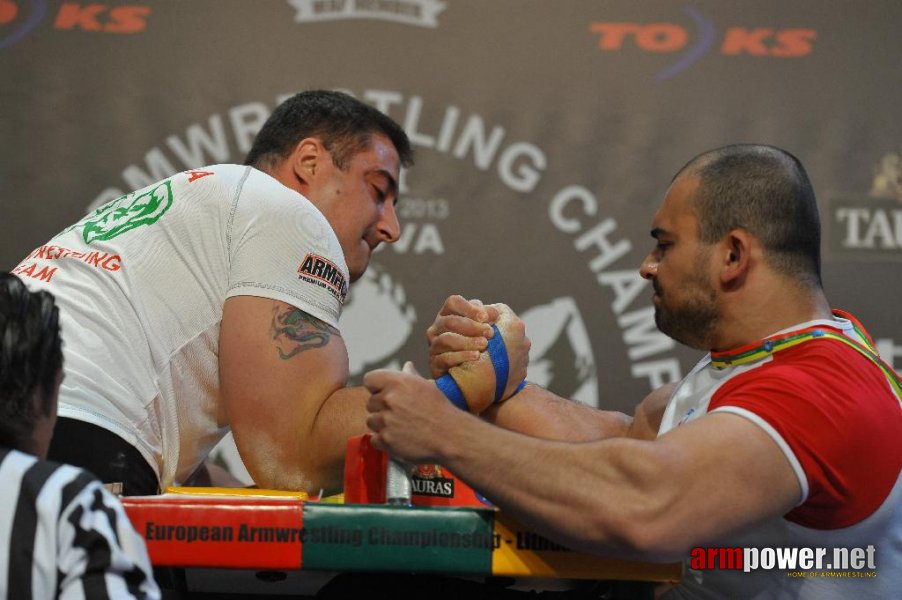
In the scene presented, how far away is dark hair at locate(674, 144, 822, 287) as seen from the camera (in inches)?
64.2

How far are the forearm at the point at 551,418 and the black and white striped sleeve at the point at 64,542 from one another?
1.13 meters

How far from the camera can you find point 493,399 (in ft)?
6.10

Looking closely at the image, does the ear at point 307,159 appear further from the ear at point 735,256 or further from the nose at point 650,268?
the ear at point 735,256

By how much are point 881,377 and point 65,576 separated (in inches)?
45.0

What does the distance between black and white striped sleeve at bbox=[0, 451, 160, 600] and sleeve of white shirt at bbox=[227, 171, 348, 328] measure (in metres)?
0.73

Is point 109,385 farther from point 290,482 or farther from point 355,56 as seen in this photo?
point 355,56

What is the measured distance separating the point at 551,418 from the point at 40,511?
1261 mm

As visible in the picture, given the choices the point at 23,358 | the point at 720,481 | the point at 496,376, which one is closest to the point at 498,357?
the point at 496,376

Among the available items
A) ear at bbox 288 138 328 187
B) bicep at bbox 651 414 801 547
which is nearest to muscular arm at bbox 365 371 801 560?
bicep at bbox 651 414 801 547

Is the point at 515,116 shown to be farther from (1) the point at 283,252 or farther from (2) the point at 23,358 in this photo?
(2) the point at 23,358

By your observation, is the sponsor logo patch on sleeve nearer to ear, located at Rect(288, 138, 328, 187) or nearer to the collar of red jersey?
ear, located at Rect(288, 138, 328, 187)

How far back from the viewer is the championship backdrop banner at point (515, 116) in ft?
10.1

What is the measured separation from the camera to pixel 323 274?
173cm

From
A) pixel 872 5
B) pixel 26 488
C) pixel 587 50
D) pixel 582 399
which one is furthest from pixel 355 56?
pixel 26 488
